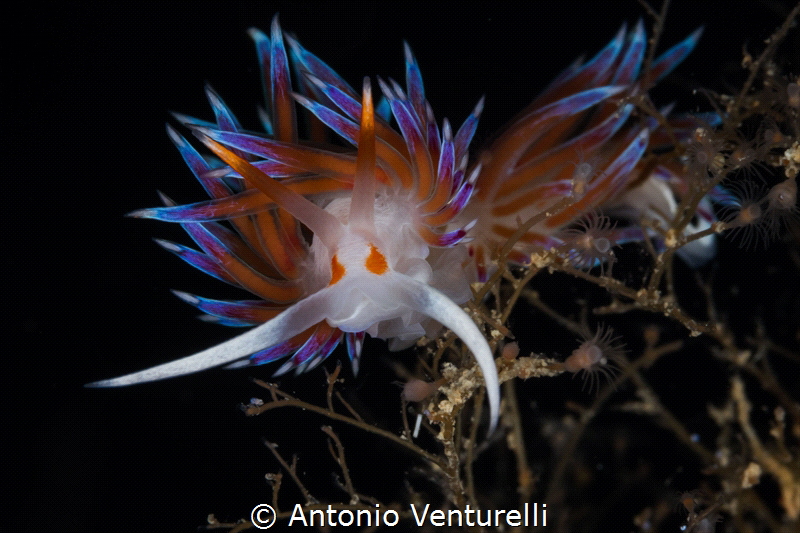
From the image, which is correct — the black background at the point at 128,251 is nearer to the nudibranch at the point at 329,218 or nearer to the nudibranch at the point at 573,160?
the nudibranch at the point at 573,160

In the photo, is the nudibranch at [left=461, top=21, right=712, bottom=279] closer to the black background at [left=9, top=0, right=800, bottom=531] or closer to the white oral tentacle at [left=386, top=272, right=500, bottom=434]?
the white oral tentacle at [left=386, top=272, right=500, bottom=434]

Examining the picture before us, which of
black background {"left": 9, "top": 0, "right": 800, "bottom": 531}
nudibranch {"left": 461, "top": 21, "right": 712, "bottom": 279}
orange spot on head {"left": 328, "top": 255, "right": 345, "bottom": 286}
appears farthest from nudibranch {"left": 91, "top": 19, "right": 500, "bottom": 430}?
black background {"left": 9, "top": 0, "right": 800, "bottom": 531}

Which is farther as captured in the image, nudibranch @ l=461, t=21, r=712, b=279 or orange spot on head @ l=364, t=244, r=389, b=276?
nudibranch @ l=461, t=21, r=712, b=279

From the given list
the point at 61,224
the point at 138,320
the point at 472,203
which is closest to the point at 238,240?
the point at 472,203

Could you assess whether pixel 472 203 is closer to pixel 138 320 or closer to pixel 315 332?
pixel 315 332

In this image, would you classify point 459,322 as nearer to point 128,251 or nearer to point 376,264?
point 376,264

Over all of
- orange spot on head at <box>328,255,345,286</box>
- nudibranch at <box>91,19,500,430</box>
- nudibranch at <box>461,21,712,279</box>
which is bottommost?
orange spot on head at <box>328,255,345,286</box>
